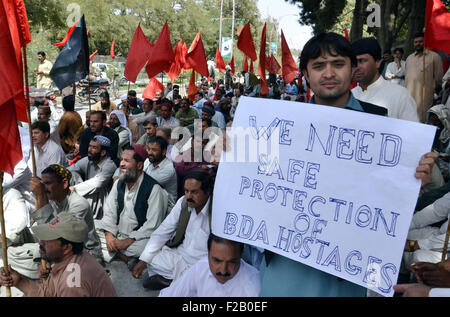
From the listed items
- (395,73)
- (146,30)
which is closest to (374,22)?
(395,73)

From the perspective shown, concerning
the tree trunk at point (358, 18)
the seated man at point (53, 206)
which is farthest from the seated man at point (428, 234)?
the tree trunk at point (358, 18)

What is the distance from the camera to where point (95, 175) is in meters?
4.67

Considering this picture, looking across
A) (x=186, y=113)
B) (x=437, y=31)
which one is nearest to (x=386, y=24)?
(x=186, y=113)

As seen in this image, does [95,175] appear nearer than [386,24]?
Yes

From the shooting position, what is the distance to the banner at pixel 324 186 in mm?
1625

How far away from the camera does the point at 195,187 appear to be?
10.6 ft

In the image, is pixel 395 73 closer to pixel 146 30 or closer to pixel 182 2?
pixel 146 30

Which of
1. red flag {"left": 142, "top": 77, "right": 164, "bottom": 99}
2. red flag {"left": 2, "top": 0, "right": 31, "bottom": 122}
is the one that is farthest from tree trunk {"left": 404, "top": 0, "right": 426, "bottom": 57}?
red flag {"left": 2, "top": 0, "right": 31, "bottom": 122}

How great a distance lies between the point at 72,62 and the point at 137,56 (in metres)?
2.32

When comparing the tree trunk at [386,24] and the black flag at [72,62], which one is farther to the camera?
the tree trunk at [386,24]

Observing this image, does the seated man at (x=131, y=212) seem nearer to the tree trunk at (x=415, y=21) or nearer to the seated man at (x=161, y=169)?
the seated man at (x=161, y=169)

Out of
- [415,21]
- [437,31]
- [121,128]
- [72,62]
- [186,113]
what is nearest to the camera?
[437,31]

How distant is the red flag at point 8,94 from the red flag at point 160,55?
5.75 metres

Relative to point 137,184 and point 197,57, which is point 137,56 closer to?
point 197,57
